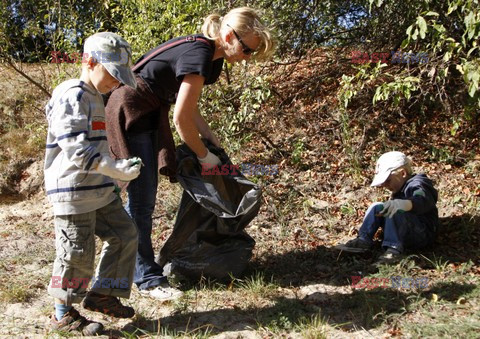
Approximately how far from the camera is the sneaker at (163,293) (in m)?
2.94

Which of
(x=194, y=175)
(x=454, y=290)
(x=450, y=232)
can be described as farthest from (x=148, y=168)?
(x=450, y=232)

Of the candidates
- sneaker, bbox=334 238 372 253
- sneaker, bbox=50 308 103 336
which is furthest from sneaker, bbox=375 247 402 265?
sneaker, bbox=50 308 103 336

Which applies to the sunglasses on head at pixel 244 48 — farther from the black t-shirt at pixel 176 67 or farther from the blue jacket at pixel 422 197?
the blue jacket at pixel 422 197

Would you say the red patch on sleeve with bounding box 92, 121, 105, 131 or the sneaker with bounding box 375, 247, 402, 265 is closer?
the red patch on sleeve with bounding box 92, 121, 105, 131

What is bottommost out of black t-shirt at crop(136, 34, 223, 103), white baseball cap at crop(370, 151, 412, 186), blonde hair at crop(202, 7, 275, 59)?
white baseball cap at crop(370, 151, 412, 186)

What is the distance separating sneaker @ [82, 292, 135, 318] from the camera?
8.50 feet

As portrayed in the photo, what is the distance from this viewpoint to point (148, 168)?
114 inches

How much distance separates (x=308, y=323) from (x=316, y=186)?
2.11 metres

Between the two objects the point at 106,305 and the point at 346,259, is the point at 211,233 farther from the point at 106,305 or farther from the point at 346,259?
the point at 346,259

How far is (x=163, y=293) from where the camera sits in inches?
116

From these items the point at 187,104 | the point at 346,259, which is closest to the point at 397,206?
the point at 346,259

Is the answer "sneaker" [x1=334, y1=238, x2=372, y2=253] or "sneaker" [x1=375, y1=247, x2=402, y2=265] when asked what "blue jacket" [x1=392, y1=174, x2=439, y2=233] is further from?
"sneaker" [x1=334, y1=238, x2=372, y2=253]

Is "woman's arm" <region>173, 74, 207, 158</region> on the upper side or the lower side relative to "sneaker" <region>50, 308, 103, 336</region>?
upper

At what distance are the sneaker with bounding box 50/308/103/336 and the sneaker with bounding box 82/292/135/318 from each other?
66 millimetres
